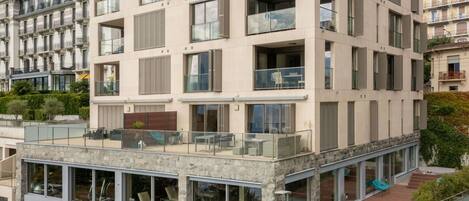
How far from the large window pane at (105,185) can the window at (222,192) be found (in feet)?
16.2

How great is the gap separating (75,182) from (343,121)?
13793 mm

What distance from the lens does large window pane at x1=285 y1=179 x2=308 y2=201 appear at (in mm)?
17602

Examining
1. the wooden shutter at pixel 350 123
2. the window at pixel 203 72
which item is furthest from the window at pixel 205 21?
the wooden shutter at pixel 350 123

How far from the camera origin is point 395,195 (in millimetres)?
23906

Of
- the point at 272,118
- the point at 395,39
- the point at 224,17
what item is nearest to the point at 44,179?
the point at 272,118

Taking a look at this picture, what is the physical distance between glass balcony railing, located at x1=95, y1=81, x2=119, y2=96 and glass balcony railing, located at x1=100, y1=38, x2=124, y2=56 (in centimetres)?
196

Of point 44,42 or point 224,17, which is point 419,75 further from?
point 44,42

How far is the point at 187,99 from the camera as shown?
2339cm

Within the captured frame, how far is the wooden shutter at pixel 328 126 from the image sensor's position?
64.5 ft

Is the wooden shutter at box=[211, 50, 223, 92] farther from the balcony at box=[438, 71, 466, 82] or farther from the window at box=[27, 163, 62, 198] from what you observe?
the balcony at box=[438, 71, 466, 82]

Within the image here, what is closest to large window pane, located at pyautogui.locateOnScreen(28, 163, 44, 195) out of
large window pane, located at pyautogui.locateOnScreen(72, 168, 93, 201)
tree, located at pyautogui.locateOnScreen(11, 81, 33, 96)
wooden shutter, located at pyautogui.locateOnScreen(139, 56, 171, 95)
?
large window pane, located at pyautogui.locateOnScreen(72, 168, 93, 201)

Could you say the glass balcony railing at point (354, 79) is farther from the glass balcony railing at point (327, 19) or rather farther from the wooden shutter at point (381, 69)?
the glass balcony railing at point (327, 19)

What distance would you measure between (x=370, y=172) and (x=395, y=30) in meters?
9.42

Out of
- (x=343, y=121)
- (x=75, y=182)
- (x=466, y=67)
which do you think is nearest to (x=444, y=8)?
(x=466, y=67)
